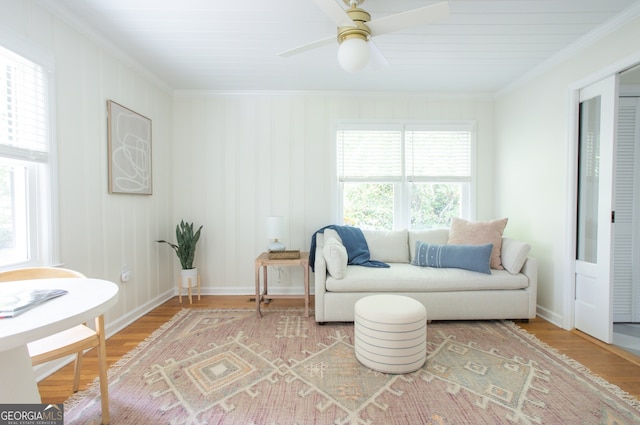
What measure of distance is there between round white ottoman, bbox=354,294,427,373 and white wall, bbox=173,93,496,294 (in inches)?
71.8

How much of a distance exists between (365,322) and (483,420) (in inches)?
31.8

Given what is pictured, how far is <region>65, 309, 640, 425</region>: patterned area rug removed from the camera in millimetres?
1600

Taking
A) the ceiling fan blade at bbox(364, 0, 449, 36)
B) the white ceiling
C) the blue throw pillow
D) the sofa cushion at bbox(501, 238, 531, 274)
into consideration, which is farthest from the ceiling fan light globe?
the sofa cushion at bbox(501, 238, 531, 274)

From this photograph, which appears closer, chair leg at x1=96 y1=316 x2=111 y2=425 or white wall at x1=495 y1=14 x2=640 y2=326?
chair leg at x1=96 y1=316 x2=111 y2=425

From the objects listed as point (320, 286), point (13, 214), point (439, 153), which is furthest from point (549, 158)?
point (13, 214)

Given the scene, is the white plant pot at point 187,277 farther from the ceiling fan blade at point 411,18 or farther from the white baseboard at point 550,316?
the white baseboard at point 550,316

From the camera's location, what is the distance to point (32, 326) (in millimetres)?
924

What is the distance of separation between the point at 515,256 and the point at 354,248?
5.03 ft

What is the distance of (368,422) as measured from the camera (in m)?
1.55

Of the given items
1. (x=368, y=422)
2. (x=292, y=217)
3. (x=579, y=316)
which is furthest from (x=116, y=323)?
(x=579, y=316)

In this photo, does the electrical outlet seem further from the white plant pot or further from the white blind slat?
the white blind slat

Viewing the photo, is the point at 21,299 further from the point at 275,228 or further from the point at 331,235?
the point at 331,235

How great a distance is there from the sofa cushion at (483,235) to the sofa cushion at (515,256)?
86 millimetres

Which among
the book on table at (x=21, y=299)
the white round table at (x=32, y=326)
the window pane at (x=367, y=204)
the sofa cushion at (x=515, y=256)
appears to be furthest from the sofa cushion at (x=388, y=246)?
the book on table at (x=21, y=299)
